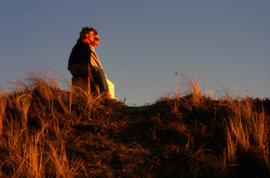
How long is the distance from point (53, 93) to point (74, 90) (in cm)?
40

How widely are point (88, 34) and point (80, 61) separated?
68 centimetres

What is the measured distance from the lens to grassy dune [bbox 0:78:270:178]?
8.19 metres

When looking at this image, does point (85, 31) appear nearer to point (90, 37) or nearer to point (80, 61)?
point (90, 37)

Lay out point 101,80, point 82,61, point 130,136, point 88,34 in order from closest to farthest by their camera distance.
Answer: point 130,136 → point 101,80 → point 82,61 → point 88,34

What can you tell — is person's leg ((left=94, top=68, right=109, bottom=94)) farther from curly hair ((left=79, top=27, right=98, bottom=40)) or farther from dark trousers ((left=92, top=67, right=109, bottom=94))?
curly hair ((left=79, top=27, right=98, bottom=40))

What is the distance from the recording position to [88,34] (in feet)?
42.0

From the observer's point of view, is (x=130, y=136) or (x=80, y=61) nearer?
(x=130, y=136)

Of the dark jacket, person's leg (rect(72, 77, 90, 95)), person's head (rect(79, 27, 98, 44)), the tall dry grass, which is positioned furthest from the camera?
person's head (rect(79, 27, 98, 44))

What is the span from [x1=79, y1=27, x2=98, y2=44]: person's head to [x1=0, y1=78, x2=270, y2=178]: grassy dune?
1842mm

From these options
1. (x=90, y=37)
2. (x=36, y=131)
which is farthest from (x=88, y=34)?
(x=36, y=131)

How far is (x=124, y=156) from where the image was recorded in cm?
862

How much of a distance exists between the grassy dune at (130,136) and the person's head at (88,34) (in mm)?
1842

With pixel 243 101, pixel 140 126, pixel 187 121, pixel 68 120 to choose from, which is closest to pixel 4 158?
pixel 68 120

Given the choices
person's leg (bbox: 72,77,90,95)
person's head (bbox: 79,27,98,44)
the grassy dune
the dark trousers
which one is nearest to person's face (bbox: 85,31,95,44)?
person's head (bbox: 79,27,98,44)
